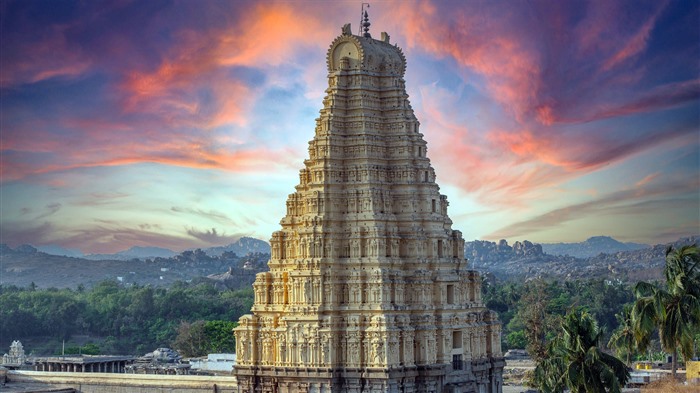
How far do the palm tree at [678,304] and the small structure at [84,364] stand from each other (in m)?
33.1

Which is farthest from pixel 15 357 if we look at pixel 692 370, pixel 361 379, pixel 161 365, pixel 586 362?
pixel 586 362

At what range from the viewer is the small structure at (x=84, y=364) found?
61.7 m

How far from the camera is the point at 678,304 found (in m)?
37.5

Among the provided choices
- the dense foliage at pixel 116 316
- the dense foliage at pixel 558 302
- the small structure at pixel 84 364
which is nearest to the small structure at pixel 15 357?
the small structure at pixel 84 364

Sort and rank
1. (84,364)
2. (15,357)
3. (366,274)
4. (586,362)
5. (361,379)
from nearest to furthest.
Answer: (586,362) < (361,379) < (366,274) < (84,364) < (15,357)

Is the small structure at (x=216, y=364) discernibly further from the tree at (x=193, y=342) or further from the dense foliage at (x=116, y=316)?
the dense foliage at (x=116, y=316)

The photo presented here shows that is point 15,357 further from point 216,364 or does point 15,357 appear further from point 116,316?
point 116,316

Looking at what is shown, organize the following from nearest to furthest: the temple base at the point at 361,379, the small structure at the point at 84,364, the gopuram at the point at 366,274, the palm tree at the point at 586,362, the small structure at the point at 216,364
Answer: the palm tree at the point at 586,362, the temple base at the point at 361,379, the gopuram at the point at 366,274, the small structure at the point at 84,364, the small structure at the point at 216,364

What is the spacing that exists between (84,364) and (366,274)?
83.0ft

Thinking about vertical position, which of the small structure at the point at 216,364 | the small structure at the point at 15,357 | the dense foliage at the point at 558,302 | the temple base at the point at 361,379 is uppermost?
the dense foliage at the point at 558,302

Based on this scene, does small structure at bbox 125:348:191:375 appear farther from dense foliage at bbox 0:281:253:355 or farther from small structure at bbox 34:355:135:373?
dense foliage at bbox 0:281:253:355

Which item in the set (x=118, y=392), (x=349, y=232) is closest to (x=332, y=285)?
(x=349, y=232)

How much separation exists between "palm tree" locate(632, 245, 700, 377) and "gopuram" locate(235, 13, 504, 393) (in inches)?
296

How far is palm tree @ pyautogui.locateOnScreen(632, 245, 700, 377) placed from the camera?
3734 centimetres
